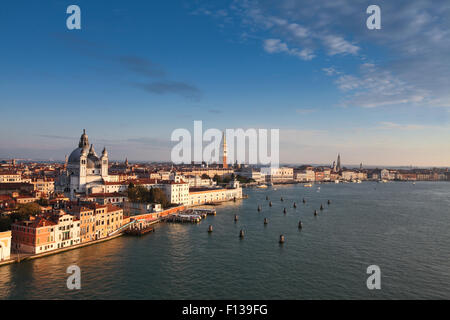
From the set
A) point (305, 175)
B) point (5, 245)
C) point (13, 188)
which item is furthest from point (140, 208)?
point (305, 175)

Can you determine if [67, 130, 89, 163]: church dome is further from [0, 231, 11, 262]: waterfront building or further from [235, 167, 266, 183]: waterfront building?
[235, 167, 266, 183]: waterfront building

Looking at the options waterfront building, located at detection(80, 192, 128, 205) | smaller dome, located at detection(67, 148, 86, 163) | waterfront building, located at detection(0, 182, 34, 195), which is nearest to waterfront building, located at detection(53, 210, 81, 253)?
waterfront building, located at detection(80, 192, 128, 205)

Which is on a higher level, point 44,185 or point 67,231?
point 44,185

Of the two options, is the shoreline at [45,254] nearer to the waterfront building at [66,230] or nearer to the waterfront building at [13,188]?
the waterfront building at [66,230]

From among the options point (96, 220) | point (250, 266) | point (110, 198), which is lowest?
point (250, 266)

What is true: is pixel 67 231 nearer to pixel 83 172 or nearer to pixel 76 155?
pixel 83 172
